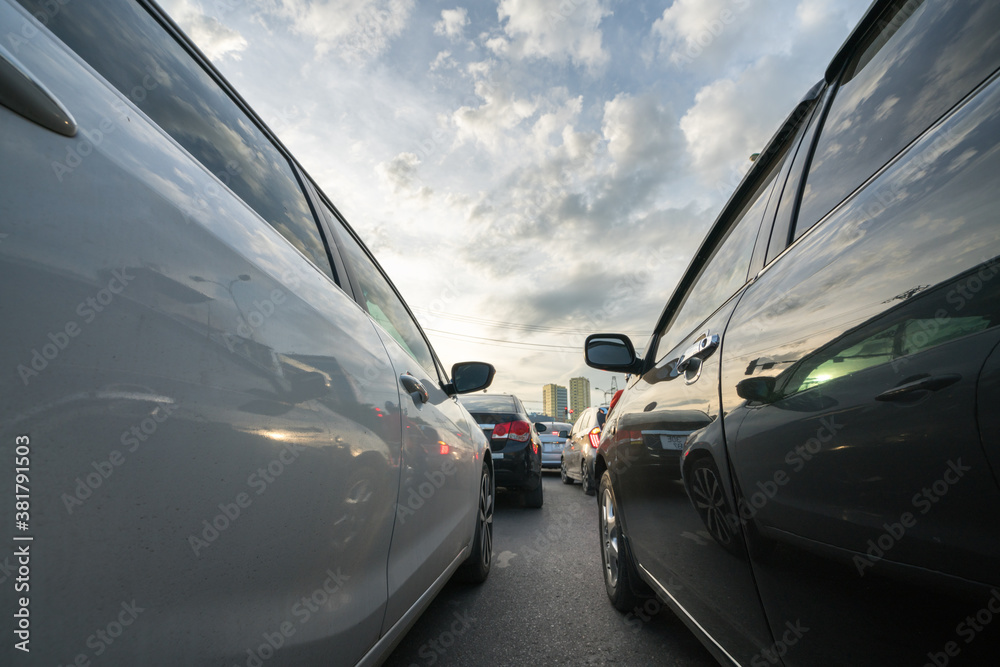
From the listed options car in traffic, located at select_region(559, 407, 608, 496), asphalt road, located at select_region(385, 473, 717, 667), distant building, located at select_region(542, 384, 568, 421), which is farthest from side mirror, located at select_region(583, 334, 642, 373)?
distant building, located at select_region(542, 384, 568, 421)

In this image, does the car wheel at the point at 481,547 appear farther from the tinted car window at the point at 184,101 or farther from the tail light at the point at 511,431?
the tail light at the point at 511,431

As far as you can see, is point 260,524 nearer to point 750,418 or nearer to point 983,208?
point 750,418

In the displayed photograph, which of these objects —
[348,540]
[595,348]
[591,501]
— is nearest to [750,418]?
[348,540]

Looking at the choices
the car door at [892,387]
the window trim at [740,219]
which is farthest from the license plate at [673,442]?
the window trim at [740,219]

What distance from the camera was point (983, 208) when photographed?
0.69 meters

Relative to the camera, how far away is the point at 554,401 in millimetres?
93125

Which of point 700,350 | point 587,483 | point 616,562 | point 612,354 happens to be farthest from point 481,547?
point 587,483

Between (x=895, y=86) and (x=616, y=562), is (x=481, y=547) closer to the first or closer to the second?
(x=616, y=562)

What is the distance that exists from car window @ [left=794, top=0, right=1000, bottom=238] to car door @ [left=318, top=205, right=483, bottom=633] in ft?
4.43

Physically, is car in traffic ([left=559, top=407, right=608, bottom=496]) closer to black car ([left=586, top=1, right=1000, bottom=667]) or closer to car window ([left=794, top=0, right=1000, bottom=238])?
black car ([left=586, top=1, right=1000, bottom=667])

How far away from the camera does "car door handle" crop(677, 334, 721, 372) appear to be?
1503mm

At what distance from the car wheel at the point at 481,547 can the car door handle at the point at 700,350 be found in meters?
1.87

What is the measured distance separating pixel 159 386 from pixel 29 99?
0.40 metres

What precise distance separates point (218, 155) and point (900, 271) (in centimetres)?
144
